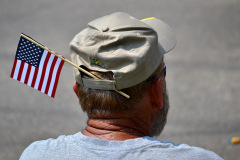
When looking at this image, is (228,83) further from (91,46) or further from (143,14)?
(91,46)

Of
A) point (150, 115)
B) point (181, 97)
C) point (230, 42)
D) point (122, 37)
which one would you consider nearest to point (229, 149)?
point (181, 97)

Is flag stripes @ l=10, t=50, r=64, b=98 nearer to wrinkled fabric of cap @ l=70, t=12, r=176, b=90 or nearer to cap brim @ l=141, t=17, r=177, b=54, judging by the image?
wrinkled fabric of cap @ l=70, t=12, r=176, b=90

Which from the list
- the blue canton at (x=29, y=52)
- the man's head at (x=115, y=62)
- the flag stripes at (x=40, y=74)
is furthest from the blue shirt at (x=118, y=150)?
the blue canton at (x=29, y=52)

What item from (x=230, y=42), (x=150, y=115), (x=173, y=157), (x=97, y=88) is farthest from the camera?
(x=230, y=42)

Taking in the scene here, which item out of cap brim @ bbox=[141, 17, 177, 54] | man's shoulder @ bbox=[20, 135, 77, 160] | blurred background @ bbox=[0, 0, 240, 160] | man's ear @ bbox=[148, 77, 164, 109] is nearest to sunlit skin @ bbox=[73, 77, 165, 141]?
man's ear @ bbox=[148, 77, 164, 109]

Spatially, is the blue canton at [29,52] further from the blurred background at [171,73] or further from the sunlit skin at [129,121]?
the blurred background at [171,73]

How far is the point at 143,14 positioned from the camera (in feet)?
23.2

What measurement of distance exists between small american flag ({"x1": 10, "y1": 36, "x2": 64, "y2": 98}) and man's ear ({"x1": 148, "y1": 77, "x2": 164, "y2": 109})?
50cm

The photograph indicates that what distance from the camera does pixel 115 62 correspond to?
182cm

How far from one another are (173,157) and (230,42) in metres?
5.11

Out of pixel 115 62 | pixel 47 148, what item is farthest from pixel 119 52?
pixel 47 148

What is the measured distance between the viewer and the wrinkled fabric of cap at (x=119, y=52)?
1812 mm

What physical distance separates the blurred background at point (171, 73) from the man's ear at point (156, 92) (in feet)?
9.38

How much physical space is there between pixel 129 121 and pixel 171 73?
13.7ft
